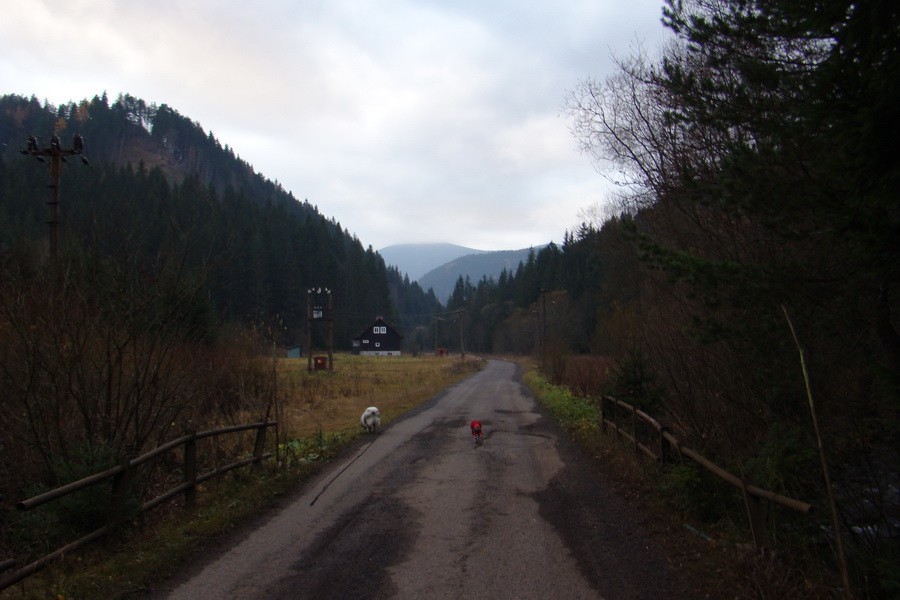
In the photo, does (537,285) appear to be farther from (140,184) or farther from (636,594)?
(636,594)

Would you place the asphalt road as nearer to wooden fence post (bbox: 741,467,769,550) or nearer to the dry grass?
wooden fence post (bbox: 741,467,769,550)

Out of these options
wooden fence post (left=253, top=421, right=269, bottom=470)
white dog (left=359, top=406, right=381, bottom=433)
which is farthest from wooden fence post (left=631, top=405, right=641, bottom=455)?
white dog (left=359, top=406, right=381, bottom=433)

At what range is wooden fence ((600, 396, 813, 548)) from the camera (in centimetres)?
493

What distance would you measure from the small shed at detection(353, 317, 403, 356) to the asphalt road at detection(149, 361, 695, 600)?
89.2 metres

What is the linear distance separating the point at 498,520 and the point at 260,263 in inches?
2682

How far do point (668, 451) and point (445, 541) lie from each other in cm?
372

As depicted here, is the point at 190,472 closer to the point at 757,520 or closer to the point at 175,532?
the point at 175,532

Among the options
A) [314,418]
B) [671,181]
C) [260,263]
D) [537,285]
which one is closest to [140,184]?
[260,263]

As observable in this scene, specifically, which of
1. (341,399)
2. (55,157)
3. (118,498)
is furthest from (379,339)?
(118,498)

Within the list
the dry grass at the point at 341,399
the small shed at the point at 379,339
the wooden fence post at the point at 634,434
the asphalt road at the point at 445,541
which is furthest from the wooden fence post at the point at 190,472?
the small shed at the point at 379,339

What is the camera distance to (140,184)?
242 ft

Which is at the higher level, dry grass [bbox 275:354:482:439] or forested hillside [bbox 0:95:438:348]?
forested hillside [bbox 0:95:438:348]

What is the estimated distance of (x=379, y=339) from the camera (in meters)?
101

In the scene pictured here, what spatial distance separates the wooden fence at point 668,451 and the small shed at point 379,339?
287 feet
